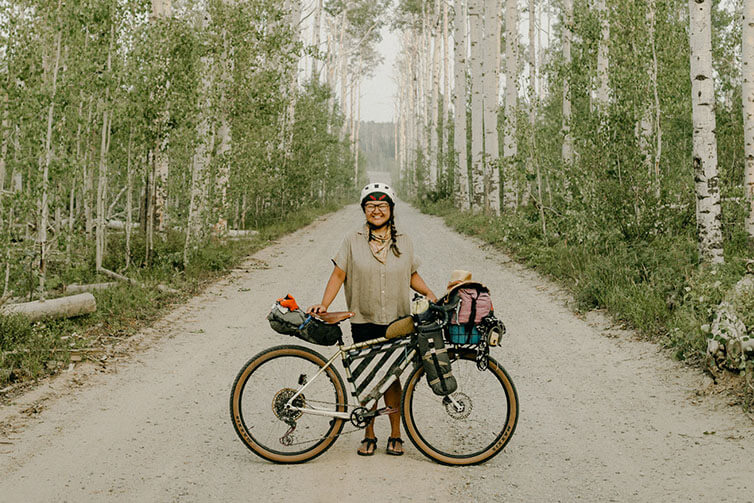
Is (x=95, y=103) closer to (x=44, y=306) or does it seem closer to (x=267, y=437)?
(x=44, y=306)

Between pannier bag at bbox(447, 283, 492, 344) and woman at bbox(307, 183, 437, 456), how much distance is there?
293 mm

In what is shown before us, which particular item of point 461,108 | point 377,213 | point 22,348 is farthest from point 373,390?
point 461,108

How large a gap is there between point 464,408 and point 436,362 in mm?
418

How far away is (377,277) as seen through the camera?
494 centimetres

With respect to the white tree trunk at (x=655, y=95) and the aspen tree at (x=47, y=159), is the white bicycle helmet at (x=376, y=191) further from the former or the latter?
the white tree trunk at (x=655, y=95)

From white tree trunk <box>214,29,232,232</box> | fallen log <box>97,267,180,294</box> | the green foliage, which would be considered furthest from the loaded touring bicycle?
white tree trunk <box>214,29,232,232</box>

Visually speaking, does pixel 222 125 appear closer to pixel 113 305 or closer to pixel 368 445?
pixel 113 305

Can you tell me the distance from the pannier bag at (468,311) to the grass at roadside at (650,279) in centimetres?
287

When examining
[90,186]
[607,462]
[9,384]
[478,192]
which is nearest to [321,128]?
[478,192]

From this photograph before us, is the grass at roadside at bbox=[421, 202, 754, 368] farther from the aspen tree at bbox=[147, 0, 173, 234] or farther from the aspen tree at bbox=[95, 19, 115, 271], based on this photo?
the aspen tree at bbox=[95, 19, 115, 271]

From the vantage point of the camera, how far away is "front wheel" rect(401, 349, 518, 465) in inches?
191

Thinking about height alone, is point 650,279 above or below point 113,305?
above

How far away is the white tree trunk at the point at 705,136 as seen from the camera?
9359 millimetres

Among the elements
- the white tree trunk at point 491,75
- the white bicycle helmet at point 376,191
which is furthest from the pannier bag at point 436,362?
the white tree trunk at point 491,75
